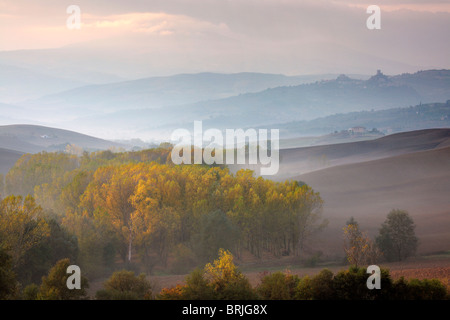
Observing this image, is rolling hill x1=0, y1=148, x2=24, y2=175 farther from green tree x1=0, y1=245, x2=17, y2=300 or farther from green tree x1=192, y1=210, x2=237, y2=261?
green tree x1=0, y1=245, x2=17, y2=300

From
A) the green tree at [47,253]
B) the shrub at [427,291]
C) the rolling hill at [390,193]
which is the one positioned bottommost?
the shrub at [427,291]

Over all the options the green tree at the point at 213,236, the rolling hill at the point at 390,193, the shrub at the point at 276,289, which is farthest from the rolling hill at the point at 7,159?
the shrub at the point at 276,289

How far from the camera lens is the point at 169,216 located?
54.2 metres

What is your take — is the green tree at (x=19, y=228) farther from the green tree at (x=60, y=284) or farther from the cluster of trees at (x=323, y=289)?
the cluster of trees at (x=323, y=289)

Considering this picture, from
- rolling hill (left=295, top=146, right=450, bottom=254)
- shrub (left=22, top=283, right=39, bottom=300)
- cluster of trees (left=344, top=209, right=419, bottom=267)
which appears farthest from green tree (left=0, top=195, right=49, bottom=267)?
rolling hill (left=295, top=146, right=450, bottom=254)

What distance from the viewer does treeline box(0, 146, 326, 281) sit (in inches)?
1997

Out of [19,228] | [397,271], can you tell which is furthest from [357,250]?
[19,228]

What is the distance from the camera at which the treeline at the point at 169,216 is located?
50725 mm

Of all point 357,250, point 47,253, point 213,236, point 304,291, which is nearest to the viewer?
point 304,291

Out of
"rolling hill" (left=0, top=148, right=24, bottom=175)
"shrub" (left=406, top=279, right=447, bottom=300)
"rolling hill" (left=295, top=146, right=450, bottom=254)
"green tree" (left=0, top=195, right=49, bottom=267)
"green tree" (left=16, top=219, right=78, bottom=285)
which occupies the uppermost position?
"rolling hill" (left=0, top=148, right=24, bottom=175)

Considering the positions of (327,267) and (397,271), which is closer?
(397,271)

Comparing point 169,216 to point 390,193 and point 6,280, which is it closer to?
point 6,280
